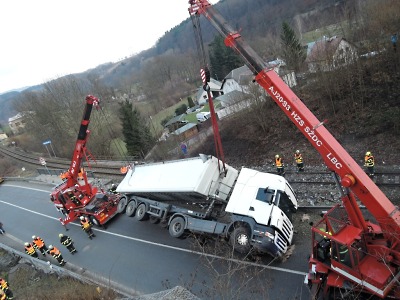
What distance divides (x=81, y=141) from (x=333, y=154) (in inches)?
499

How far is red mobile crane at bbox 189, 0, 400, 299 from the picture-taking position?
6.80 metres

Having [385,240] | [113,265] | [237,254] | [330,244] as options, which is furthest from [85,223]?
[385,240]

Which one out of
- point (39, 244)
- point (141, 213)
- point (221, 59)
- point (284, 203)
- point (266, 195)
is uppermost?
point (266, 195)

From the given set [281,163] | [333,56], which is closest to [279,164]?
[281,163]

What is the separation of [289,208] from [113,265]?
7.58 meters

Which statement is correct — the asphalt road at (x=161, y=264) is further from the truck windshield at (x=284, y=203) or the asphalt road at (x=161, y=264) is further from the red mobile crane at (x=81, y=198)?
the truck windshield at (x=284, y=203)

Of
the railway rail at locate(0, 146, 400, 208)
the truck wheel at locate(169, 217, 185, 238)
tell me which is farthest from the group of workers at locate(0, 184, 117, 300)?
the railway rail at locate(0, 146, 400, 208)

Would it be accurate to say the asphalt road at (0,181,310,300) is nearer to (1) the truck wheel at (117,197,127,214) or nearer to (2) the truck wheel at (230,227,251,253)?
(2) the truck wheel at (230,227,251,253)

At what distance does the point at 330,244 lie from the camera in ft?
25.7

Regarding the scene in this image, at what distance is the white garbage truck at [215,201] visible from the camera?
10.1 metres

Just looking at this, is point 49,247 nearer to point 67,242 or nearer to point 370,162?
point 67,242

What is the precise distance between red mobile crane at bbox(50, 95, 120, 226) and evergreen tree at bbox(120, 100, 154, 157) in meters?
15.0

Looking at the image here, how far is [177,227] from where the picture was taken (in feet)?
41.9

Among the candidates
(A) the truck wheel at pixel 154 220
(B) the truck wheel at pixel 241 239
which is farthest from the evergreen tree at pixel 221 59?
(B) the truck wheel at pixel 241 239
